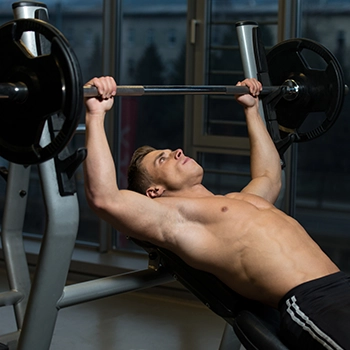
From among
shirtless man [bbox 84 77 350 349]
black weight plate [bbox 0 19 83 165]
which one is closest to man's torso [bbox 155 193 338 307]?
shirtless man [bbox 84 77 350 349]

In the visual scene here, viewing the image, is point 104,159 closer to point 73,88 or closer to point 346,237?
point 73,88

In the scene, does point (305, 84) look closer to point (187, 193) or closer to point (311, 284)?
point (187, 193)

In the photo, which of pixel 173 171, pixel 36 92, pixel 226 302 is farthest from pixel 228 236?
pixel 36 92

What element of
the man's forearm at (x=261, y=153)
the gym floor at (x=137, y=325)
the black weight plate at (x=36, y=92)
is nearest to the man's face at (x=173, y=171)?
the man's forearm at (x=261, y=153)

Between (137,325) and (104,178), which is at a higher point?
(104,178)

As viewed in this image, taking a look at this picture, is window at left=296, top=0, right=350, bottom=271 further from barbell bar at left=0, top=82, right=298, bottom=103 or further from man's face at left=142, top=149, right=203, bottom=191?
man's face at left=142, top=149, right=203, bottom=191

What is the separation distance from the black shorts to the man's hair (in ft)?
2.04

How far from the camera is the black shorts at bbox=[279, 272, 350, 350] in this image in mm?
1829

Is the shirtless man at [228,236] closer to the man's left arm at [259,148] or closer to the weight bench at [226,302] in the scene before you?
the weight bench at [226,302]

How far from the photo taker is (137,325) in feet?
11.3

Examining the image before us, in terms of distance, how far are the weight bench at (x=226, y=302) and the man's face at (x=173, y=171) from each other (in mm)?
244

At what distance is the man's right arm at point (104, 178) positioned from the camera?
1.88 metres

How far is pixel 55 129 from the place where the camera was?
1.72 meters

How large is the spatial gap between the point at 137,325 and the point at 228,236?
1.51 metres
